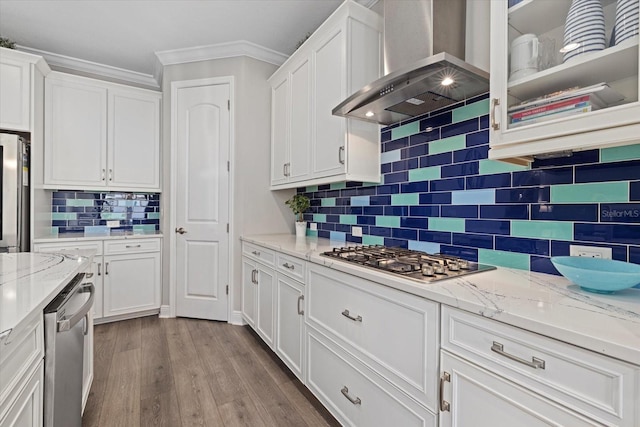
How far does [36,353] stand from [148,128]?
3.01 m

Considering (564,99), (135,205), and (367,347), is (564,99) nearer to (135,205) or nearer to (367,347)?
(367,347)

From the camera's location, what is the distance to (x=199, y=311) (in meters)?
3.17

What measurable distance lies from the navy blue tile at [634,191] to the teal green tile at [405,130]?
1026 millimetres

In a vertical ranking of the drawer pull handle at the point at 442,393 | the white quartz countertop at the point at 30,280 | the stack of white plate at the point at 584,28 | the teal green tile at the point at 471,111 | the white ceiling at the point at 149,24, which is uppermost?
the white ceiling at the point at 149,24

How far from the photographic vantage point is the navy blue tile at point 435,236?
1706 millimetres

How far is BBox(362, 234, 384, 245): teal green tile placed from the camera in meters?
2.17

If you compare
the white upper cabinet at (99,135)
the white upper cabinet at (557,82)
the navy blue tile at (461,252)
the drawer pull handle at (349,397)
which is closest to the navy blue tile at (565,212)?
the white upper cabinet at (557,82)

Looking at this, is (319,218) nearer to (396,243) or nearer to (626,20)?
(396,243)

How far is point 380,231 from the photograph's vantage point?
2.17m

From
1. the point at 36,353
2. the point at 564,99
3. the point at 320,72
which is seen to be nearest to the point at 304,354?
the point at 36,353

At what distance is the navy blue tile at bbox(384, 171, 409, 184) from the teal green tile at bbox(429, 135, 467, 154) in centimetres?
23

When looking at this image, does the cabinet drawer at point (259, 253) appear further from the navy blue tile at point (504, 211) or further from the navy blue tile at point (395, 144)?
the navy blue tile at point (504, 211)

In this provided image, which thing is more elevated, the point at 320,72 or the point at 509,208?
the point at 320,72

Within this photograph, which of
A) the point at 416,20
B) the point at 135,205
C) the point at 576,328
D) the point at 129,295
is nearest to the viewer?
the point at 576,328
